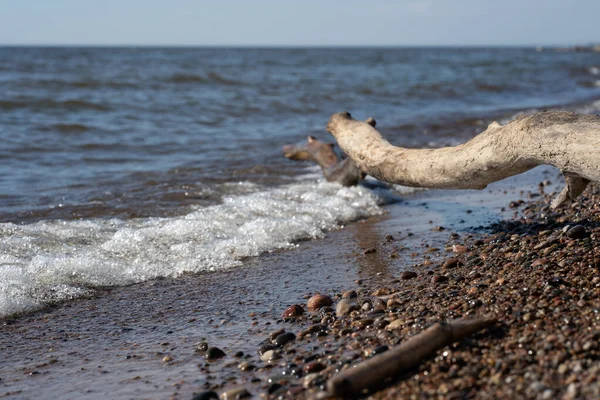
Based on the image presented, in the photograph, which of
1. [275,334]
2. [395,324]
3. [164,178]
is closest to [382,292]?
[395,324]

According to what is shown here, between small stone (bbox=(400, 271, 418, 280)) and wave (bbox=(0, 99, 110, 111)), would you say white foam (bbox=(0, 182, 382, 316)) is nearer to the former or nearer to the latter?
small stone (bbox=(400, 271, 418, 280))

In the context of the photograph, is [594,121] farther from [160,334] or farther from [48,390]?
[48,390]

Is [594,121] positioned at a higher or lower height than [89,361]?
higher

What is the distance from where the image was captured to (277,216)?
286 inches

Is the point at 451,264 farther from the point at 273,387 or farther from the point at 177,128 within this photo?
the point at 177,128

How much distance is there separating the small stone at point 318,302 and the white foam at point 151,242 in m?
1.42

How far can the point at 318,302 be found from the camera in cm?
454

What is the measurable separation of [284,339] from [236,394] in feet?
2.20

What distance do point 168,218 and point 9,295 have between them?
241cm

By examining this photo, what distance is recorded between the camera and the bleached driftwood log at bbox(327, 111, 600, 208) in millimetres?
4488

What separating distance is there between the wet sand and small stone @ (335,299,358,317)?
0.19 ft

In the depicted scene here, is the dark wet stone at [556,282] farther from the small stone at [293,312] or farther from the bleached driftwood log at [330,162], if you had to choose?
the bleached driftwood log at [330,162]

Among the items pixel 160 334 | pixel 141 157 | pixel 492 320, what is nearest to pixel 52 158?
pixel 141 157

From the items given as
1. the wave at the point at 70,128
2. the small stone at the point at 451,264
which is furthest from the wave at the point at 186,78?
the small stone at the point at 451,264
